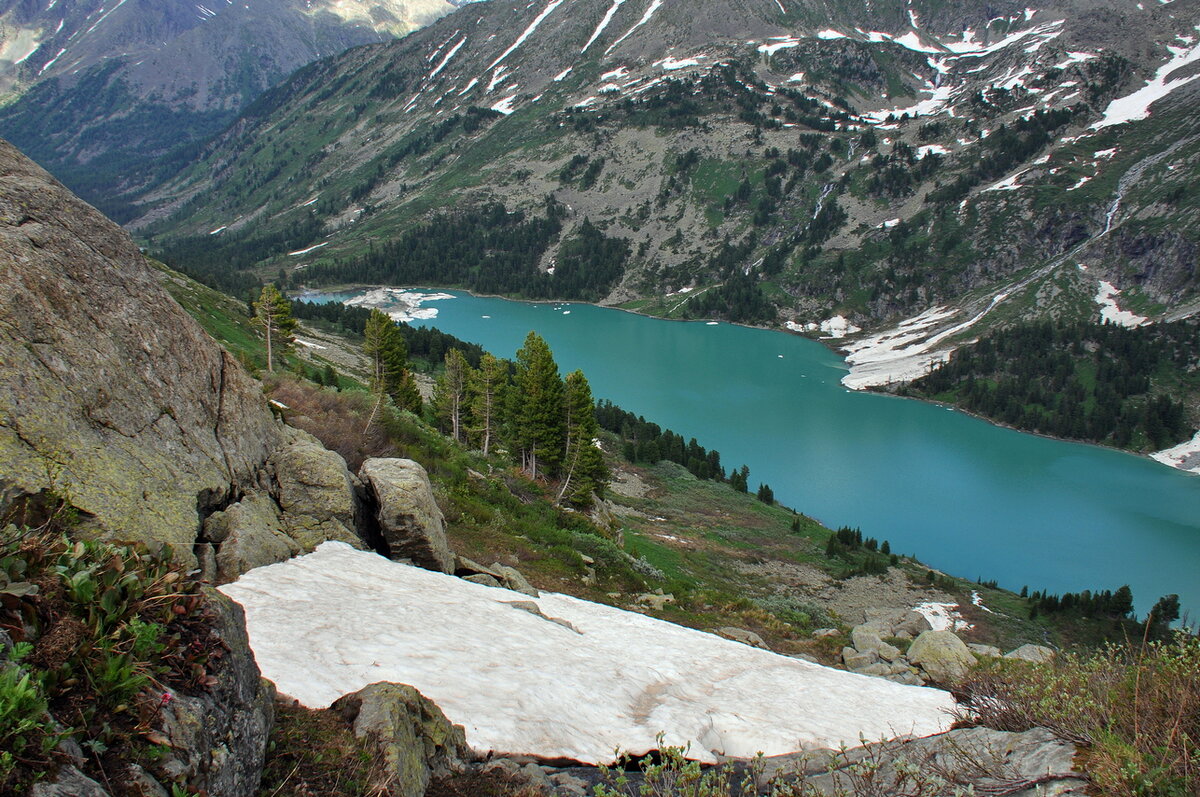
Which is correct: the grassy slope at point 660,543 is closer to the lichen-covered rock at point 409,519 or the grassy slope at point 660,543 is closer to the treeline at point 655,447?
the treeline at point 655,447

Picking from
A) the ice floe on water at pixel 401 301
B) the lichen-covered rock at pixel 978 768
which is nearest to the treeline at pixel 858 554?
the lichen-covered rock at pixel 978 768

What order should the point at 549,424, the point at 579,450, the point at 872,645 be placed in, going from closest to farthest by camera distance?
the point at 872,645 → the point at 579,450 → the point at 549,424

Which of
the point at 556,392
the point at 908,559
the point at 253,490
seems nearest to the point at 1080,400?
the point at 908,559

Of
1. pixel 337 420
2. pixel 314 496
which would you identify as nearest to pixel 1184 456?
pixel 337 420

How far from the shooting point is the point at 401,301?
163m

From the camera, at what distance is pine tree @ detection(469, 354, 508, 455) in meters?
42.9

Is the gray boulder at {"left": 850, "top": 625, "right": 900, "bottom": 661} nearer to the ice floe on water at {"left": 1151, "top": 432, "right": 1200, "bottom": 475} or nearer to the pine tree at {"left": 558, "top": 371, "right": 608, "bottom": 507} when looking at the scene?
the pine tree at {"left": 558, "top": 371, "right": 608, "bottom": 507}

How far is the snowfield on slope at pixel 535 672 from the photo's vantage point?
7.27m

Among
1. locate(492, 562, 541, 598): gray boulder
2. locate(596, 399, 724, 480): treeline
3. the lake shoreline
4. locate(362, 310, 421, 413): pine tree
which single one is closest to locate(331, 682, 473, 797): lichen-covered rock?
locate(492, 562, 541, 598): gray boulder

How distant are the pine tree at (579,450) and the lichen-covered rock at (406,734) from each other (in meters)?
28.8

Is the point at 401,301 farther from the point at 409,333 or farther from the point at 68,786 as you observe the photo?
the point at 68,786

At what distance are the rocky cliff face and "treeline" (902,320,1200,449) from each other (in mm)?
113648

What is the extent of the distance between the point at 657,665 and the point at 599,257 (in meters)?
188

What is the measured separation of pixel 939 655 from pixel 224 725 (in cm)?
1666
